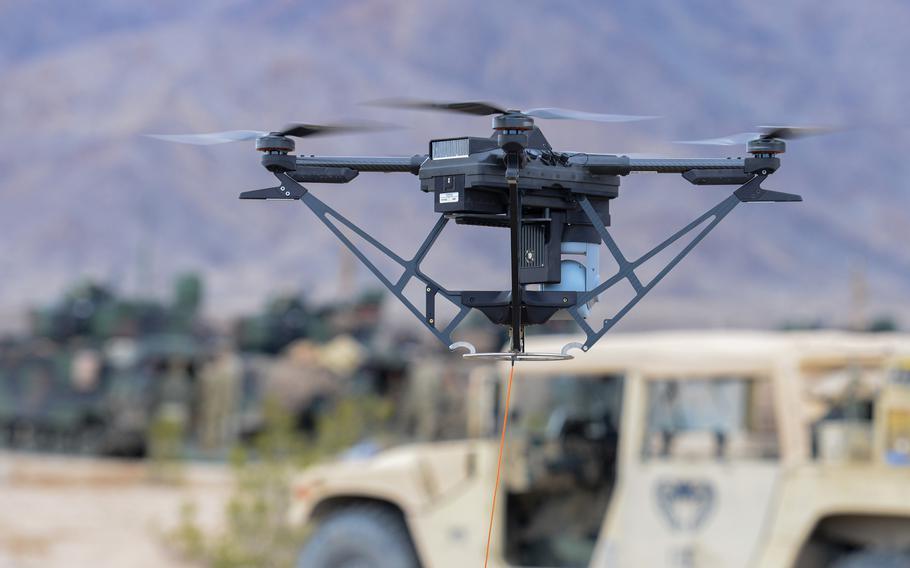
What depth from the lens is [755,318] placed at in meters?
60.8

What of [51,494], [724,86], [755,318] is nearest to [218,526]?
[51,494]

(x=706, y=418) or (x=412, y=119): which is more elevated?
(x=412, y=119)

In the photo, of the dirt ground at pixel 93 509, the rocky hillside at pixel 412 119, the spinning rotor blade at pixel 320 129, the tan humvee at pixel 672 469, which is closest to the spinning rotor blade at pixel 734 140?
the spinning rotor blade at pixel 320 129

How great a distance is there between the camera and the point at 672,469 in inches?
370

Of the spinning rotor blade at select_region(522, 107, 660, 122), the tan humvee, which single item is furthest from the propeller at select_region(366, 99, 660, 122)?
the tan humvee

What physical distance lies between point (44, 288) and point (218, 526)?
170ft

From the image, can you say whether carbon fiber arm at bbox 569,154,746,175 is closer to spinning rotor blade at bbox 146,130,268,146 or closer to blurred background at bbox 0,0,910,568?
spinning rotor blade at bbox 146,130,268,146

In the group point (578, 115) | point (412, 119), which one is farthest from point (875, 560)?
point (412, 119)

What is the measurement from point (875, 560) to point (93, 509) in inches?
511

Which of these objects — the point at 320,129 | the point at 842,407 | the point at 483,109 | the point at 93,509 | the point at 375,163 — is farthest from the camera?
the point at 93,509

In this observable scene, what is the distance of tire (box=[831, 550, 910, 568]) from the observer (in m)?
8.74

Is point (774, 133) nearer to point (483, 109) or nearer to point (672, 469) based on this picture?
point (483, 109)

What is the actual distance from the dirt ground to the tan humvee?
5.40 metres

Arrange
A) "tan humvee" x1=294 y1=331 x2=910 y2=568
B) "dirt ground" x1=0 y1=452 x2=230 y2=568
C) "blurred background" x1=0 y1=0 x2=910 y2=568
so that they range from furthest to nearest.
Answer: "blurred background" x1=0 y1=0 x2=910 y2=568, "dirt ground" x1=0 y1=452 x2=230 y2=568, "tan humvee" x1=294 y1=331 x2=910 y2=568
